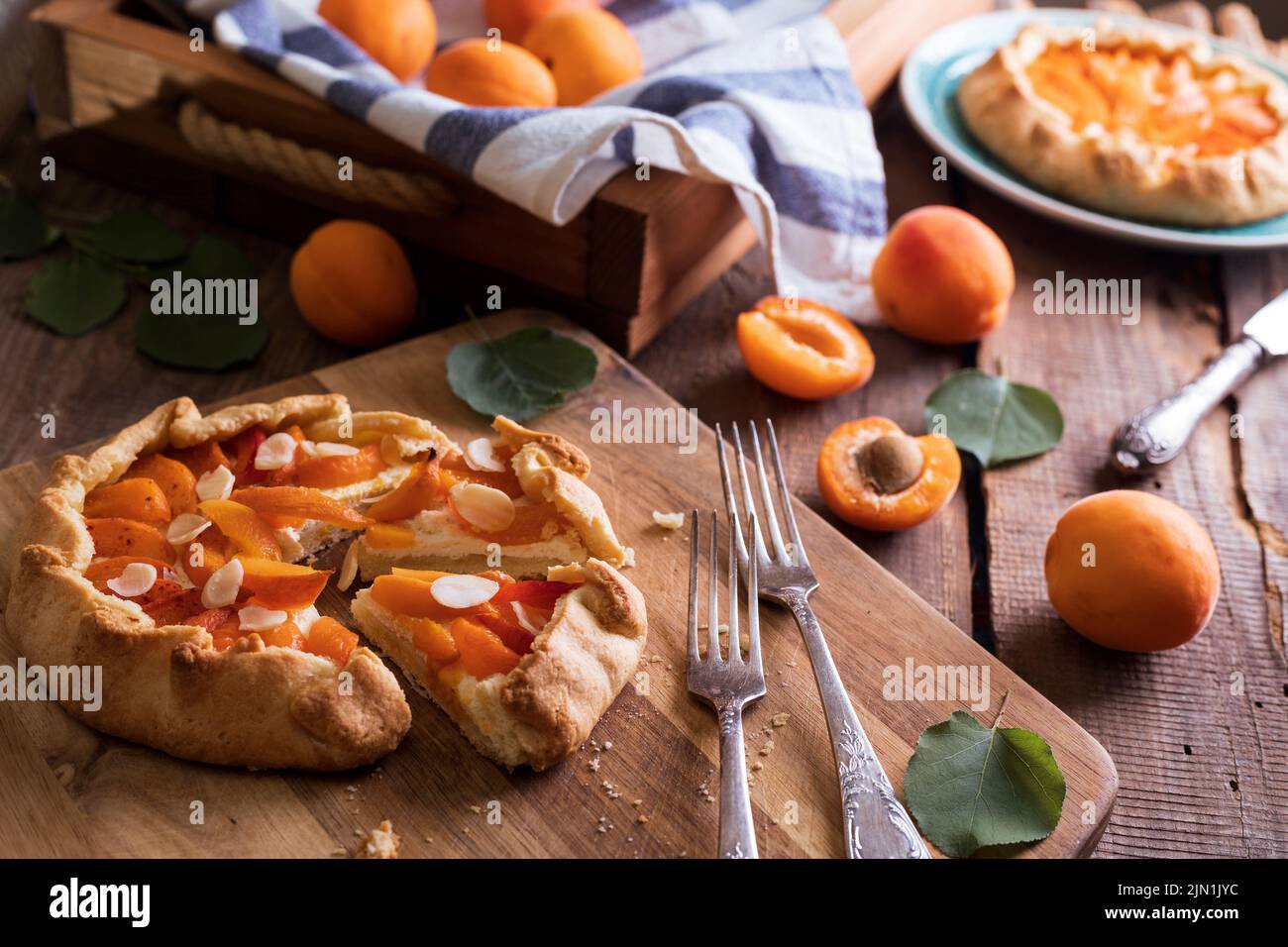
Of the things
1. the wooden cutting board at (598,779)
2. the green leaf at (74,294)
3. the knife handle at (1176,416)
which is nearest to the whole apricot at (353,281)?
the green leaf at (74,294)

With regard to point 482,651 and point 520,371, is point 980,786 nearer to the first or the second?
point 482,651

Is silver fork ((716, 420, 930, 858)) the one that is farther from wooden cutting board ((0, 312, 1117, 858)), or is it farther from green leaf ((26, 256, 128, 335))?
green leaf ((26, 256, 128, 335))

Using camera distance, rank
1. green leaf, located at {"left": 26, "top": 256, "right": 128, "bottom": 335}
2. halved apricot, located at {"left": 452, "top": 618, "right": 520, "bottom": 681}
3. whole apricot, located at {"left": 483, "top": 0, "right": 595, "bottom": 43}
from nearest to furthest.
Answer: halved apricot, located at {"left": 452, "top": 618, "right": 520, "bottom": 681} → green leaf, located at {"left": 26, "top": 256, "right": 128, "bottom": 335} → whole apricot, located at {"left": 483, "top": 0, "right": 595, "bottom": 43}

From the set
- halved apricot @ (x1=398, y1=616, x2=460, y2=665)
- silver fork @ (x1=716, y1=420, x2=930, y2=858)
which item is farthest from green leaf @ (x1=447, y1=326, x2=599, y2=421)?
halved apricot @ (x1=398, y1=616, x2=460, y2=665)

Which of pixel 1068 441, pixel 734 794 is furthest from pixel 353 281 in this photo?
pixel 1068 441

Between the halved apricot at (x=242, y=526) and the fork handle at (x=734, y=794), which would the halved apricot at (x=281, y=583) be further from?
the fork handle at (x=734, y=794)
